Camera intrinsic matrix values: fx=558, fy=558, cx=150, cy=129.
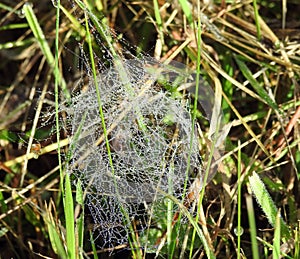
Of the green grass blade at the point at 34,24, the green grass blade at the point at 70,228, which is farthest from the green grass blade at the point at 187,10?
the green grass blade at the point at 70,228

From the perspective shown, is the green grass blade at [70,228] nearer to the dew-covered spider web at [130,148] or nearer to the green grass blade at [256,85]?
the dew-covered spider web at [130,148]

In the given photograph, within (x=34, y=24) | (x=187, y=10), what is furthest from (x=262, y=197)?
(x=34, y=24)

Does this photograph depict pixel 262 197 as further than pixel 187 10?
No

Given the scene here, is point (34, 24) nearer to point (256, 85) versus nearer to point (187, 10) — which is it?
point (187, 10)

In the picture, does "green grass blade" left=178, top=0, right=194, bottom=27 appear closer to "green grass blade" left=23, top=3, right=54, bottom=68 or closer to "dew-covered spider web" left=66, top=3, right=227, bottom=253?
"dew-covered spider web" left=66, top=3, right=227, bottom=253

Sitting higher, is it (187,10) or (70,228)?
(187,10)

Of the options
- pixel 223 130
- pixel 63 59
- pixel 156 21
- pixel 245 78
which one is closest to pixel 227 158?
pixel 223 130

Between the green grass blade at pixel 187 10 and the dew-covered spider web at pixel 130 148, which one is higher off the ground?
the green grass blade at pixel 187 10

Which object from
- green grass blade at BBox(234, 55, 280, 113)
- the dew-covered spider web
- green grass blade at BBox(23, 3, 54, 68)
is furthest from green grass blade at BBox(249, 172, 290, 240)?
green grass blade at BBox(23, 3, 54, 68)
